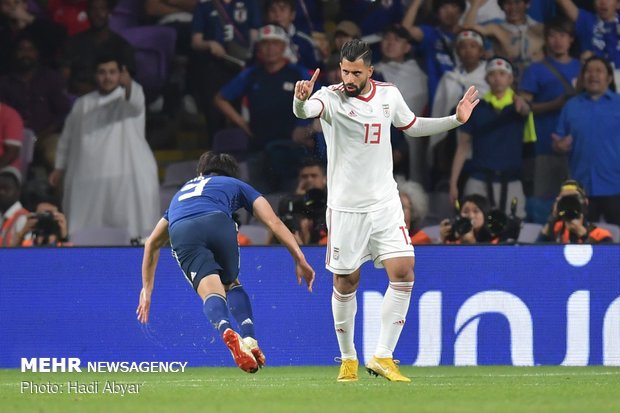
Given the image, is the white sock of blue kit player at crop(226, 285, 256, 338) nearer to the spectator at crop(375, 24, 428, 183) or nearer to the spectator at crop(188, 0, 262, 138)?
the spectator at crop(375, 24, 428, 183)

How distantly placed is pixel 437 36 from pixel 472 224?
2.98m

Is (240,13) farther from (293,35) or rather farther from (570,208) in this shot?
(570,208)

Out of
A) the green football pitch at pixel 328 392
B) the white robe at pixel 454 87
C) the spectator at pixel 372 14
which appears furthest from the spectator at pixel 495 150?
the green football pitch at pixel 328 392

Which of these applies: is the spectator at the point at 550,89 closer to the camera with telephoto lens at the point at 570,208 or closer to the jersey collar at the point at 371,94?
the camera with telephoto lens at the point at 570,208

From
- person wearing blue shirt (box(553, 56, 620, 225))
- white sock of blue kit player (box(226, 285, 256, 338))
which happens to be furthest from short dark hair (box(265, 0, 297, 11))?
white sock of blue kit player (box(226, 285, 256, 338))

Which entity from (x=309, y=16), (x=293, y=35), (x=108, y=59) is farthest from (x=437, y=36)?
(x=108, y=59)

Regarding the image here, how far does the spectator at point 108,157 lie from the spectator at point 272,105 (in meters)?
1.10

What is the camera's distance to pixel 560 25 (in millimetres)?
14234

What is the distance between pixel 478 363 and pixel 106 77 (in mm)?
5449

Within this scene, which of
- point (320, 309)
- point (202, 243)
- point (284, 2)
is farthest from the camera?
point (284, 2)

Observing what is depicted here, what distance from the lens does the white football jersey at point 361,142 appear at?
8.98m

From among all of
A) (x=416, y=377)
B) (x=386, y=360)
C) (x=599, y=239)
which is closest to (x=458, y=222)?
(x=599, y=239)

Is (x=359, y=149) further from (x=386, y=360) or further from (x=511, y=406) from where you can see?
(x=511, y=406)

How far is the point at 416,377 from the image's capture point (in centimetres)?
978
